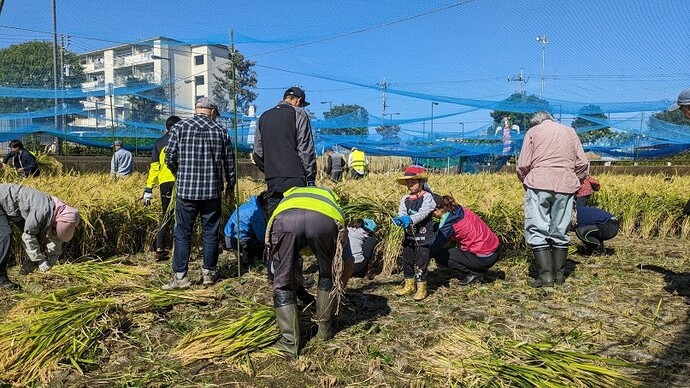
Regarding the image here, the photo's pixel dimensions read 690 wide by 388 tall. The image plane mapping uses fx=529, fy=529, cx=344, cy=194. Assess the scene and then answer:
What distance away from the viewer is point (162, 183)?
5.52 meters

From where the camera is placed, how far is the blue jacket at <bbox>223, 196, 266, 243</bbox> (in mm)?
5223

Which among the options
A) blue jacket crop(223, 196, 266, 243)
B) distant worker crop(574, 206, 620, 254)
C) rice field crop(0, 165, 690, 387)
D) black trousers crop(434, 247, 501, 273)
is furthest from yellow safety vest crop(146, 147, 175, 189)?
distant worker crop(574, 206, 620, 254)

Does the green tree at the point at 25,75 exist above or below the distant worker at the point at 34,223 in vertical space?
above

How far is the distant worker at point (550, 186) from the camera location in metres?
4.63

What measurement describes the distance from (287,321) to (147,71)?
15.8m

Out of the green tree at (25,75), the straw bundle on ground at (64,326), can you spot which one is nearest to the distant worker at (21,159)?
the green tree at (25,75)

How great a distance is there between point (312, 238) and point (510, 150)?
15.4 metres

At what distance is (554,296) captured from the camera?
4441 millimetres

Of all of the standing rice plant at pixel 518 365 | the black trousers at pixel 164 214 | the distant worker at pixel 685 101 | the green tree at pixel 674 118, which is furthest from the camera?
the green tree at pixel 674 118

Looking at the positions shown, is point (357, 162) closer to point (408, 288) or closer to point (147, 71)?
point (147, 71)

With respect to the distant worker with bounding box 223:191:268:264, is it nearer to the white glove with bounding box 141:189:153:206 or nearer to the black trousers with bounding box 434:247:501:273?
the white glove with bounding box 141:189:153:206

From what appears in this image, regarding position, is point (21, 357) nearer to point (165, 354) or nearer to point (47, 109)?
point (165, 354)

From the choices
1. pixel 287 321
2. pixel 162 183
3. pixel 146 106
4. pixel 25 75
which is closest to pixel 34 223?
pixel 162 183

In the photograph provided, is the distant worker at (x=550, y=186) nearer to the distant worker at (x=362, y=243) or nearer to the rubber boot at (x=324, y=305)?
the distant worker at (x=362, y=243)
